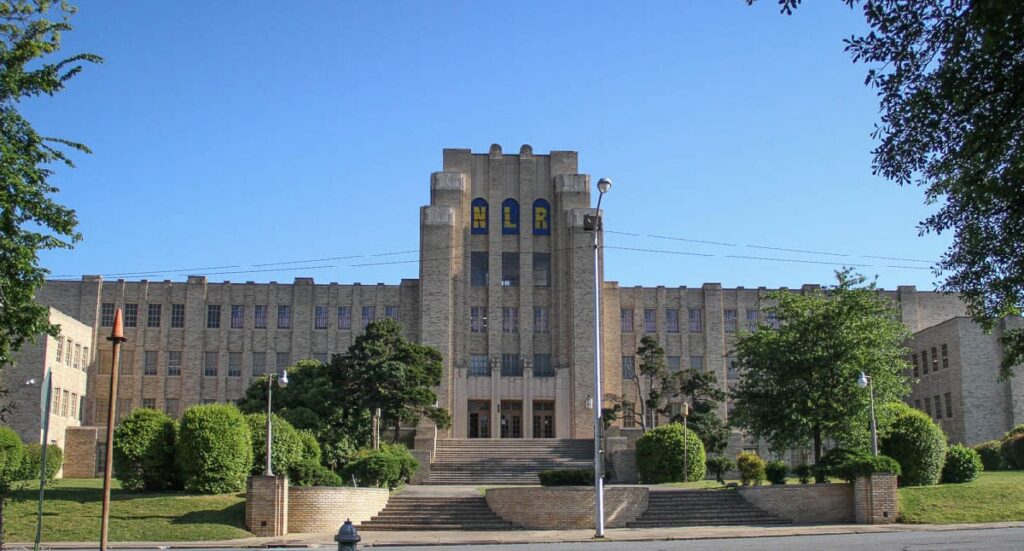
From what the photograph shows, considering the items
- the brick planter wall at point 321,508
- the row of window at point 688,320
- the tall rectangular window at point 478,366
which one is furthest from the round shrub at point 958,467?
the tall rectangular window at point 478,366

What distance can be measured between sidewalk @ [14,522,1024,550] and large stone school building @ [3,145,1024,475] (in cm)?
3379

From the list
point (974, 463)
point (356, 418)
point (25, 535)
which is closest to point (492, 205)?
point (356, 418)

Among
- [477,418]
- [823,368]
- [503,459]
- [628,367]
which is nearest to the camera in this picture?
[823,368]

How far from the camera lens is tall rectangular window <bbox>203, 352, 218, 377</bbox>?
2623 inches

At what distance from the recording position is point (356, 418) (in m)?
46.7

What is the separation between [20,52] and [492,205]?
1955 inches

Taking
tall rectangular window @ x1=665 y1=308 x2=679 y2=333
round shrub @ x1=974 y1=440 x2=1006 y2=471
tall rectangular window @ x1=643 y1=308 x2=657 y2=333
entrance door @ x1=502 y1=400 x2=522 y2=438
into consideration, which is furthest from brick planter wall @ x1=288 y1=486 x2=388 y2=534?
tall rectangular window @ x1=665 y1=308 x2=679 y2=333

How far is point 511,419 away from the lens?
212 ft

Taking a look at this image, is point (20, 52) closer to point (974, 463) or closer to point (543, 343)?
point (974, 463)

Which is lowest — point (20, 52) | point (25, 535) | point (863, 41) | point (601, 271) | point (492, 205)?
point (25, 535)

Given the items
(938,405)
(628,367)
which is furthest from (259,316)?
(938,405)

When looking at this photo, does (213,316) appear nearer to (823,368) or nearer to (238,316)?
(238,316)

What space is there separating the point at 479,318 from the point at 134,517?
127 ft

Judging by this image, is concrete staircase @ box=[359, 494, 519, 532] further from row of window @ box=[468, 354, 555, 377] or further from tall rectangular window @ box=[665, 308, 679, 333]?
tall rectangular window @ box=[665, 308, 679, 333]
